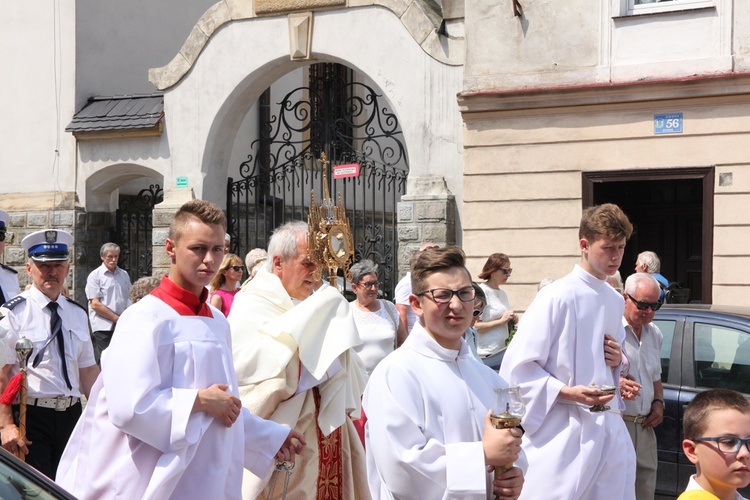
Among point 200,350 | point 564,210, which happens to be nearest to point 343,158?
point 564,210

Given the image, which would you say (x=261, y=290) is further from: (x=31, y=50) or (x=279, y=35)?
(x=31, y=50)

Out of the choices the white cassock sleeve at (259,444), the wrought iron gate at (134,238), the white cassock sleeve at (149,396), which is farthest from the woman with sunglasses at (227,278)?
the wrought iron gate at (134,238)

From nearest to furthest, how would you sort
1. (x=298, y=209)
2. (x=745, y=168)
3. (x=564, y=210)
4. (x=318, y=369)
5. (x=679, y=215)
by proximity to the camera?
(x=318, y=369) < (x=745, y=168) < (x=564, y=210) < (x=679, y=215) < (x=298, y=209)

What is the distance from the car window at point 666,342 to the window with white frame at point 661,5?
5.63m

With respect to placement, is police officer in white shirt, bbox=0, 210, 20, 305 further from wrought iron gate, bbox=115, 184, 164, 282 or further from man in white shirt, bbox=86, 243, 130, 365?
wrought iron gate, bbox=115, 184, 164, 282

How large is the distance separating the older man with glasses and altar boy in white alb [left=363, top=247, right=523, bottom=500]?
3.18 m

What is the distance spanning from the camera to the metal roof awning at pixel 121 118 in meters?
16.3

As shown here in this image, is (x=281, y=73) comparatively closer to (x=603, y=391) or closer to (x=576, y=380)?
(x=576, y=380)

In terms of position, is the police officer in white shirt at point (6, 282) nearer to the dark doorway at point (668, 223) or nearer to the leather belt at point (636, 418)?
the leather belt at point (636, 418)

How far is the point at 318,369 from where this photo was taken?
6.00 metres

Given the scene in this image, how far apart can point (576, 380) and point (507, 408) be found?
2170 millimetres

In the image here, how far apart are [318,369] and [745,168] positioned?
7.88m

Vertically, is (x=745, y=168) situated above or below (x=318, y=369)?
above

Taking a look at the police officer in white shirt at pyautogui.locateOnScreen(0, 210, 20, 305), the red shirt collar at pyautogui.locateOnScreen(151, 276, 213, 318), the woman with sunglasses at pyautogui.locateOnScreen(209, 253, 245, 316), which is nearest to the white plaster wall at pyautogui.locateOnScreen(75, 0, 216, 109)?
the woman with sunglasses at pyautogui.locateOnScreen(209, 253, 245, 316)
